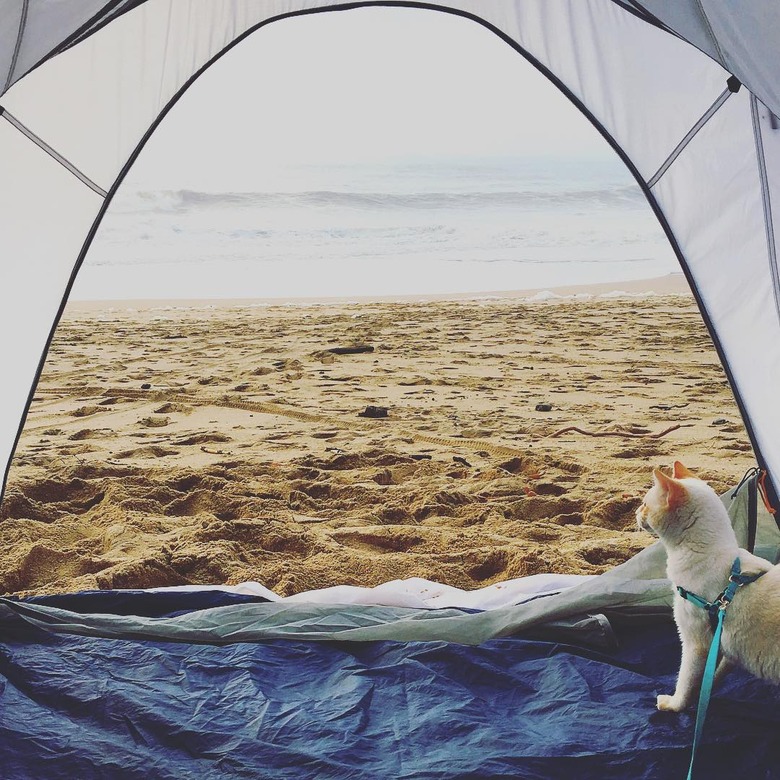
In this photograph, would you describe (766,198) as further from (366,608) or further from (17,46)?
(17,46)

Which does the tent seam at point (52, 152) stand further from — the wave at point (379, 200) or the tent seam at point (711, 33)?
the wave at point (379, 200)

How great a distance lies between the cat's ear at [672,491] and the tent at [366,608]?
50 cm

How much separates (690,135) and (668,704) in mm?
1571

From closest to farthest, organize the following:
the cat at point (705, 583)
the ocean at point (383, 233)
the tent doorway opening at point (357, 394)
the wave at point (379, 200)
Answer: the cat at point (705, 583) → the tent doorway opening at point (357, 394) → the ocean at point (383, 233) → the wave at point (379, 200)

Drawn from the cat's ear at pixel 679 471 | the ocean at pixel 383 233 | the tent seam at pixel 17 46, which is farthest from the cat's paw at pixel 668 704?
the ocean at pixel 383 233

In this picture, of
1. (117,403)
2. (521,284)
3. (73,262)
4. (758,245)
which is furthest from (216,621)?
(521,284)

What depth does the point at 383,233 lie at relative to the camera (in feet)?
49.6

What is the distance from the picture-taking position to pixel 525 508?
13.1ft

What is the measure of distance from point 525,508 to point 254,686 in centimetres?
188

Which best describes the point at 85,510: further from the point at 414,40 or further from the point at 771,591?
the point at 414,40

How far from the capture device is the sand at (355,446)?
3406mm

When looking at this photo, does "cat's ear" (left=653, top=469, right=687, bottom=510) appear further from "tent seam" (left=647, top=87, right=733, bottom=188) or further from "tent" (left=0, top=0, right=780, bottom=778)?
"tent seam" (left=647, top=87, right=733, bottom=188)

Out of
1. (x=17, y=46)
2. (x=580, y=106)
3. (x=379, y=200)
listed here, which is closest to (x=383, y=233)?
(x=379, y=200)

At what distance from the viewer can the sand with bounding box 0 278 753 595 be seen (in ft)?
11.2
